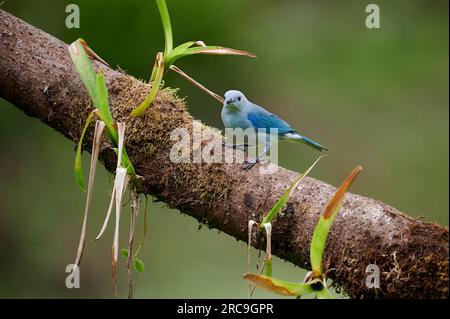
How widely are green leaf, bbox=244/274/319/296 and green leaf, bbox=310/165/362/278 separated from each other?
0.18 feet

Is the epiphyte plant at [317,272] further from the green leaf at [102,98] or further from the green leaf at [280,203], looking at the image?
the green leaf at [102,98]

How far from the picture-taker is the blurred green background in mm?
3666

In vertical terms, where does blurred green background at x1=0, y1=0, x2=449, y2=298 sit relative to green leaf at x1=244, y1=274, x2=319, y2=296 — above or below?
above

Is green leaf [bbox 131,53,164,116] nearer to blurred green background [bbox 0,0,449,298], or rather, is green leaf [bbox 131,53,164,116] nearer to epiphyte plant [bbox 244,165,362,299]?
epiphyte plant [bbox 244,165,362,299]

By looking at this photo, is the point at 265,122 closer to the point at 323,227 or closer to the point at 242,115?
the point at 242,115

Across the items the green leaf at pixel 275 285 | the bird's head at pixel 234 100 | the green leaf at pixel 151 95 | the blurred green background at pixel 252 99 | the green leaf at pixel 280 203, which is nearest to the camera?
the green leaf at pixel 275 285

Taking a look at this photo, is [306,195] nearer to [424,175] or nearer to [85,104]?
[85,104]

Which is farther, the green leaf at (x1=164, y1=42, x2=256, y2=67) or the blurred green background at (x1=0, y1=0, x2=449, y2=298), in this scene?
the blurred green background at (x1=0, y1=0, x2=449, y2=298)

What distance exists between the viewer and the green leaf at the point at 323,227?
144cm

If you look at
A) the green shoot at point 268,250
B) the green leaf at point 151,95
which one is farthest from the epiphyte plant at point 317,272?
the green leaf at point 151,95

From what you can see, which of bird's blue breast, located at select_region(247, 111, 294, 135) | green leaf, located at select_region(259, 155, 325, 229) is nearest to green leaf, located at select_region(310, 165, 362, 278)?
green leaf, located at select_region(259, 155, 325, 229)

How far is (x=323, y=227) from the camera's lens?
1.46 m

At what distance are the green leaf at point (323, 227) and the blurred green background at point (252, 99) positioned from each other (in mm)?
1905
